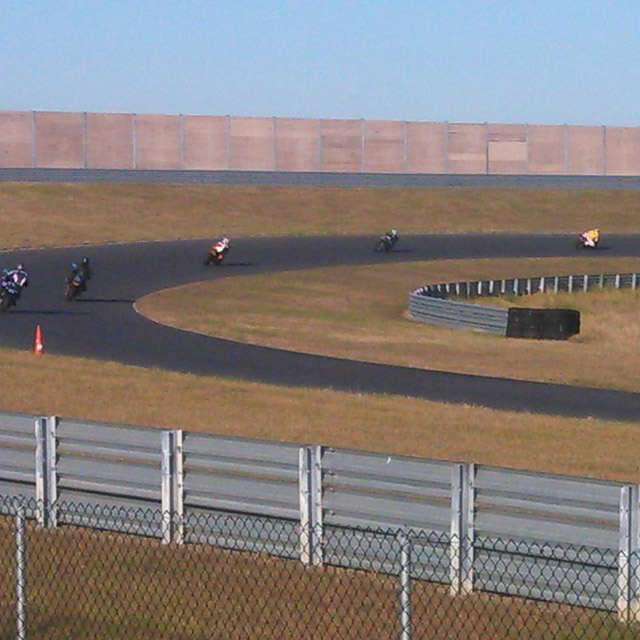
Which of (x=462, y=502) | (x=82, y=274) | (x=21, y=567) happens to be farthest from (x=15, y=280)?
(x=21, y=567)

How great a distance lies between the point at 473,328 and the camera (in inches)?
1492

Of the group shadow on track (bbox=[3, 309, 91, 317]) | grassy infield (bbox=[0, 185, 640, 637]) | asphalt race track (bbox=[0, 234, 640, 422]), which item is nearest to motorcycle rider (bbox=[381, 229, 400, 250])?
asphalt race track (bbox=[0, 234, 640, 422])

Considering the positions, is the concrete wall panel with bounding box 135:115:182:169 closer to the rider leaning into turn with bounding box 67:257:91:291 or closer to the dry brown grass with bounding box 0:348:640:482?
the rider leaning into turn with bounding box 67:257:91:291

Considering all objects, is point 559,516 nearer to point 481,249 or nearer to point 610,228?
point 481,249

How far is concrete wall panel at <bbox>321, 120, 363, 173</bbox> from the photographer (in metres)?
90.2

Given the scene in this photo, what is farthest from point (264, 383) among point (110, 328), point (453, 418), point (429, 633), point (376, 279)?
point (376, 279)

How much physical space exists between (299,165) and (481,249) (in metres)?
27.7

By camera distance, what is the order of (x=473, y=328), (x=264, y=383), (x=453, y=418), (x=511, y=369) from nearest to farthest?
(x=453, y=418), (x=264, y=383), (x=511, y=369), (x=473, y=328)

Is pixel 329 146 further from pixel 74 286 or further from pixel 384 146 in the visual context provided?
pixel 74 286

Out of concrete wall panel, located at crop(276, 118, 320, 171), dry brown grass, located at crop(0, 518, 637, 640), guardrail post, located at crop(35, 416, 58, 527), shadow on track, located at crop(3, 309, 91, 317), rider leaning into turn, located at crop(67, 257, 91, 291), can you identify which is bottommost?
shadow on track, located at crop(3, 309, 91, 317)

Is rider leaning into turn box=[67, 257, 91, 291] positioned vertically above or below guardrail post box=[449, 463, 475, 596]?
below

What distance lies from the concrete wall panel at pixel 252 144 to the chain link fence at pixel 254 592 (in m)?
76.9

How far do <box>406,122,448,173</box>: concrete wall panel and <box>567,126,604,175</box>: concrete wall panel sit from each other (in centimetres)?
773

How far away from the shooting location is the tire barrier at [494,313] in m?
36.1
